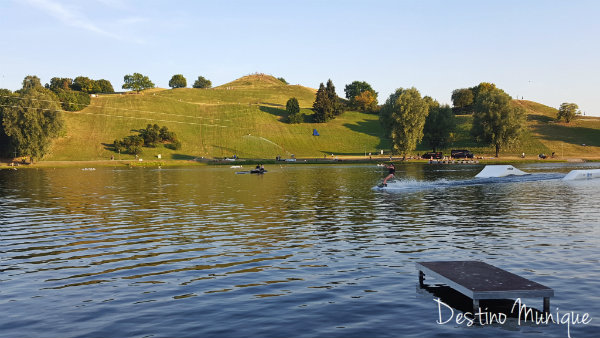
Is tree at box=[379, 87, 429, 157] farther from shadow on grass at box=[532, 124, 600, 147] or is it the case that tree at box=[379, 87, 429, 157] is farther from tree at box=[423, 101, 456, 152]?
shadow on grass at box=[532, 124, 600, 147]

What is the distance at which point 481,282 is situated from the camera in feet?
48.7

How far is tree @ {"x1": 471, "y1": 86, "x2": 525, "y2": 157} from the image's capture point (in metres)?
149

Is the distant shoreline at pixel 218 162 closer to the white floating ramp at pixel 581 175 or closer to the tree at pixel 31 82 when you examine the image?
the tree at pixel 31 82

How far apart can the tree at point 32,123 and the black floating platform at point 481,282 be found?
148 m

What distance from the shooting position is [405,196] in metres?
50.9

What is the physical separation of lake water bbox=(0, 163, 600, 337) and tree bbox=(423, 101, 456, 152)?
408ft

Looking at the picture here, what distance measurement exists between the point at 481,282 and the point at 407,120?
445ft

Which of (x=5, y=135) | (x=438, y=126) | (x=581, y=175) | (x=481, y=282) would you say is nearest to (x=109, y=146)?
(x=5, y=135)

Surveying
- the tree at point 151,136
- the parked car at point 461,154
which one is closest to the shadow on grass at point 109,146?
the tree at point 151,136

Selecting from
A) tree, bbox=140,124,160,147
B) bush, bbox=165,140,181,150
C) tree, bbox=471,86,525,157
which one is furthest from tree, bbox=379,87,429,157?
tree, bbox=140,124,160,147

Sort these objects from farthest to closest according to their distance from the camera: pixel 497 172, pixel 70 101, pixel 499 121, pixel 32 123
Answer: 1. pixel 70 101
2. pixel 499 121
3. pixel 32 123
4. pixel 497 172

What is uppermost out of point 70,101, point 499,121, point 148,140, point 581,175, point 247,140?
point 70,101

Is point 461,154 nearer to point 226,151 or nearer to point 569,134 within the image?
point 569,134

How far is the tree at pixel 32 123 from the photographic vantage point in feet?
461
